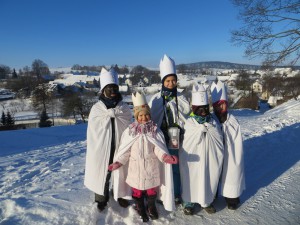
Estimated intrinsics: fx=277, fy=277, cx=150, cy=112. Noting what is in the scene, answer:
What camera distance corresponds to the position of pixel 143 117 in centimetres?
372

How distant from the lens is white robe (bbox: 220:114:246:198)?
408 cm

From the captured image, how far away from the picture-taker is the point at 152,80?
351 feet

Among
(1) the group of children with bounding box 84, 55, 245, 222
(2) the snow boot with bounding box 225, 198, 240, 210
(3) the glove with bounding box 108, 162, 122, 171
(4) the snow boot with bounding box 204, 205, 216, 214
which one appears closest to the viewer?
(3) the glove with bounding box 108, 162, 122, 171

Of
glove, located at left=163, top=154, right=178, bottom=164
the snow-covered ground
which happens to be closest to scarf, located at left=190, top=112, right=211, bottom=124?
glove, located at left=163, top=154, right=178, bottom=164

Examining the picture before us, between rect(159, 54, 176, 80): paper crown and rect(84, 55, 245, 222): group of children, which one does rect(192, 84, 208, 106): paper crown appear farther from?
rect(159, 54, 176, 80): paper crown

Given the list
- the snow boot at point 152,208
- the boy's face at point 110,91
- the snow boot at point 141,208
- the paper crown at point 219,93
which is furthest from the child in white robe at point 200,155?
the boy's face at point 110,91

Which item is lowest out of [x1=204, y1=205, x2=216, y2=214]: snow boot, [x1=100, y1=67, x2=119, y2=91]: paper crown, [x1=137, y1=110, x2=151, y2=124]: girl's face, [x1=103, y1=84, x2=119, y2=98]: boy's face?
[x1=204, y1=205, x2=216, y2=214]: snow boot

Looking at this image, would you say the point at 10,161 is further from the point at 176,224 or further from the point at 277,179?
the point at 277,179

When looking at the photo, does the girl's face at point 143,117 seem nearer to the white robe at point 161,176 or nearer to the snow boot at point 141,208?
the white robe at point 161,176

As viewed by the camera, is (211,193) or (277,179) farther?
(277,179)

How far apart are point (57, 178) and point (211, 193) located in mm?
3094

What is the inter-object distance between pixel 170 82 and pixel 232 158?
145cm

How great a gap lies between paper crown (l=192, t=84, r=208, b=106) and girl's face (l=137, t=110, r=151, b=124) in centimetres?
72

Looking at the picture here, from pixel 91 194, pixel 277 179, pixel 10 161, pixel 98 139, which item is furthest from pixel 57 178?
pixel 277 179
